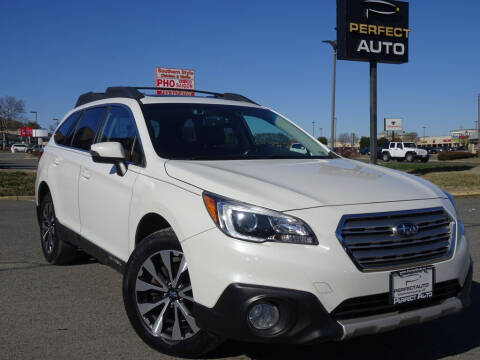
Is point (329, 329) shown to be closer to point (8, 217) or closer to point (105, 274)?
point (105, 274)

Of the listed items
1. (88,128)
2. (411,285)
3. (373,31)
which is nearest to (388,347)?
(411,285)

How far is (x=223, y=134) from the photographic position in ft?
14.3

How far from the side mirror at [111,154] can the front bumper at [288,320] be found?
149 cm

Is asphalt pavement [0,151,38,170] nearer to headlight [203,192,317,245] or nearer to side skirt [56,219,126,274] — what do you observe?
side skirt [56,219,126,274]

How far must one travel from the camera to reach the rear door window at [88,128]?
4.84 m

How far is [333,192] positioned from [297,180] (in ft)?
0.89

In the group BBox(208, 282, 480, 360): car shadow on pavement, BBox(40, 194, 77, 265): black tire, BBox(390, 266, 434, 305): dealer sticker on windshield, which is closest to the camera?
BBox(390, 266, 434, 305): dealer sticker on windshield

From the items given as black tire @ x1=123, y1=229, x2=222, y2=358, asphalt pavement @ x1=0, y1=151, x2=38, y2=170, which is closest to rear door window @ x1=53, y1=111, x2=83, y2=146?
black tire @ x1=123, y1=229, x2=222, y2=358

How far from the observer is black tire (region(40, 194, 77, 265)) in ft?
17.6

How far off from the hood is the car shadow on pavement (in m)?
1.01

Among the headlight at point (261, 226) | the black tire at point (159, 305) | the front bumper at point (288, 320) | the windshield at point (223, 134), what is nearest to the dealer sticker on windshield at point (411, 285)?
the front bumper at point (288, 320)

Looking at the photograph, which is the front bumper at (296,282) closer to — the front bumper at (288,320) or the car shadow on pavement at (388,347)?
the front bumper at (288,320)

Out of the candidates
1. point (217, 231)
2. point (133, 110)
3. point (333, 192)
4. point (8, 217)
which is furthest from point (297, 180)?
point (8, 217)

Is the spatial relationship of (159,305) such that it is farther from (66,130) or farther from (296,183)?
(66,130)
